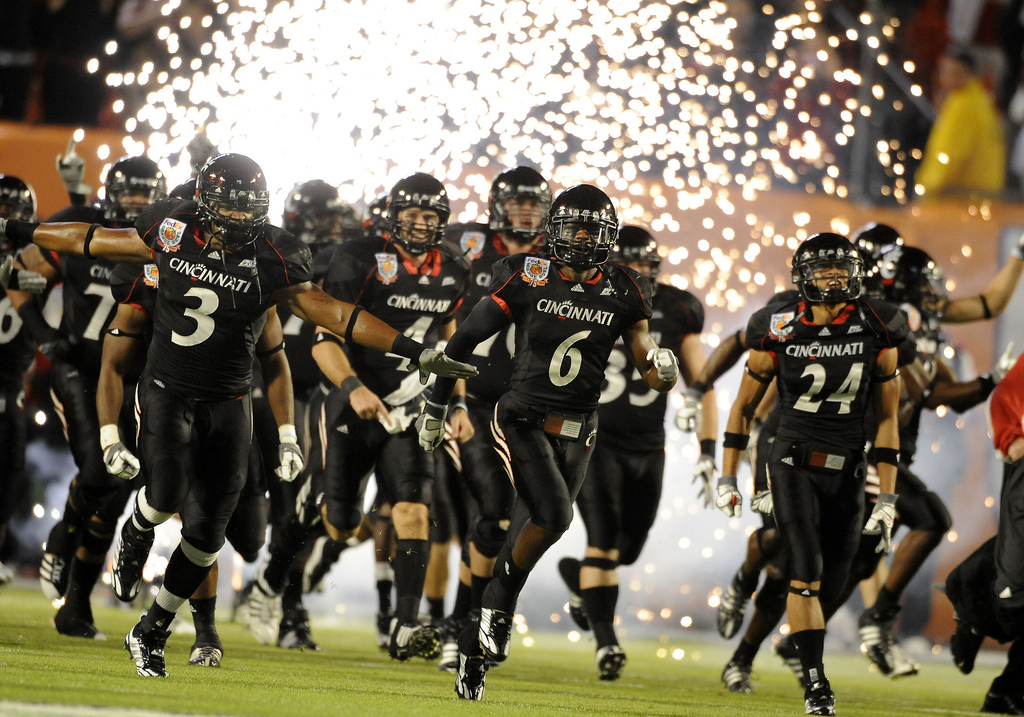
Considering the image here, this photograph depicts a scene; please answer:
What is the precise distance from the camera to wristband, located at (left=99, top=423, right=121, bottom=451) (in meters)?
5.17

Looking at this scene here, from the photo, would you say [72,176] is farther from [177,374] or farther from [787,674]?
[787,674]

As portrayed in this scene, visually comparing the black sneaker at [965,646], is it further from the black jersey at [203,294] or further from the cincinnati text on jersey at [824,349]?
the black jersey at [203,294]

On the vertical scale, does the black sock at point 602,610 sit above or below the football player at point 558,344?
below

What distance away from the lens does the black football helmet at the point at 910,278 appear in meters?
7.67

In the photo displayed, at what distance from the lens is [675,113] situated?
10.8 meters

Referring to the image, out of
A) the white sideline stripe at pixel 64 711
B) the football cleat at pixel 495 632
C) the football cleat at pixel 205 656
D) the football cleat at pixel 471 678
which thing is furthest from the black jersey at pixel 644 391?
the white sideline stripe at pixel 64 711

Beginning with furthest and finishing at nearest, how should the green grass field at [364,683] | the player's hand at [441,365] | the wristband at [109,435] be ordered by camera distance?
the wristband at [109,435] → the player's hand at [441,365] → the green grass field at [364,683]

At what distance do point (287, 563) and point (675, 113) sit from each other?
5472 mm

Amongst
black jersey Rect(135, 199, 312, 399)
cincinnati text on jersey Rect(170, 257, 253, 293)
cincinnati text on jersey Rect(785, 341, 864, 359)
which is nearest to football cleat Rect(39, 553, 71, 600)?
black jersey Rect(135, 199, 312, 399)

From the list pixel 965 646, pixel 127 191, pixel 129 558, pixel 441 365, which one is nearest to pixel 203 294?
pixel 441 365

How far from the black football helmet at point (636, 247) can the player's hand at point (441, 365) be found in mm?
2366

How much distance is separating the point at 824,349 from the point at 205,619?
9.61 feet

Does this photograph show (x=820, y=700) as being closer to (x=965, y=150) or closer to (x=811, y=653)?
(x=811, y=653)

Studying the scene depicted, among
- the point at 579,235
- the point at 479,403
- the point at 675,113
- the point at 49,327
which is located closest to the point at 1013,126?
the point at 675,113
